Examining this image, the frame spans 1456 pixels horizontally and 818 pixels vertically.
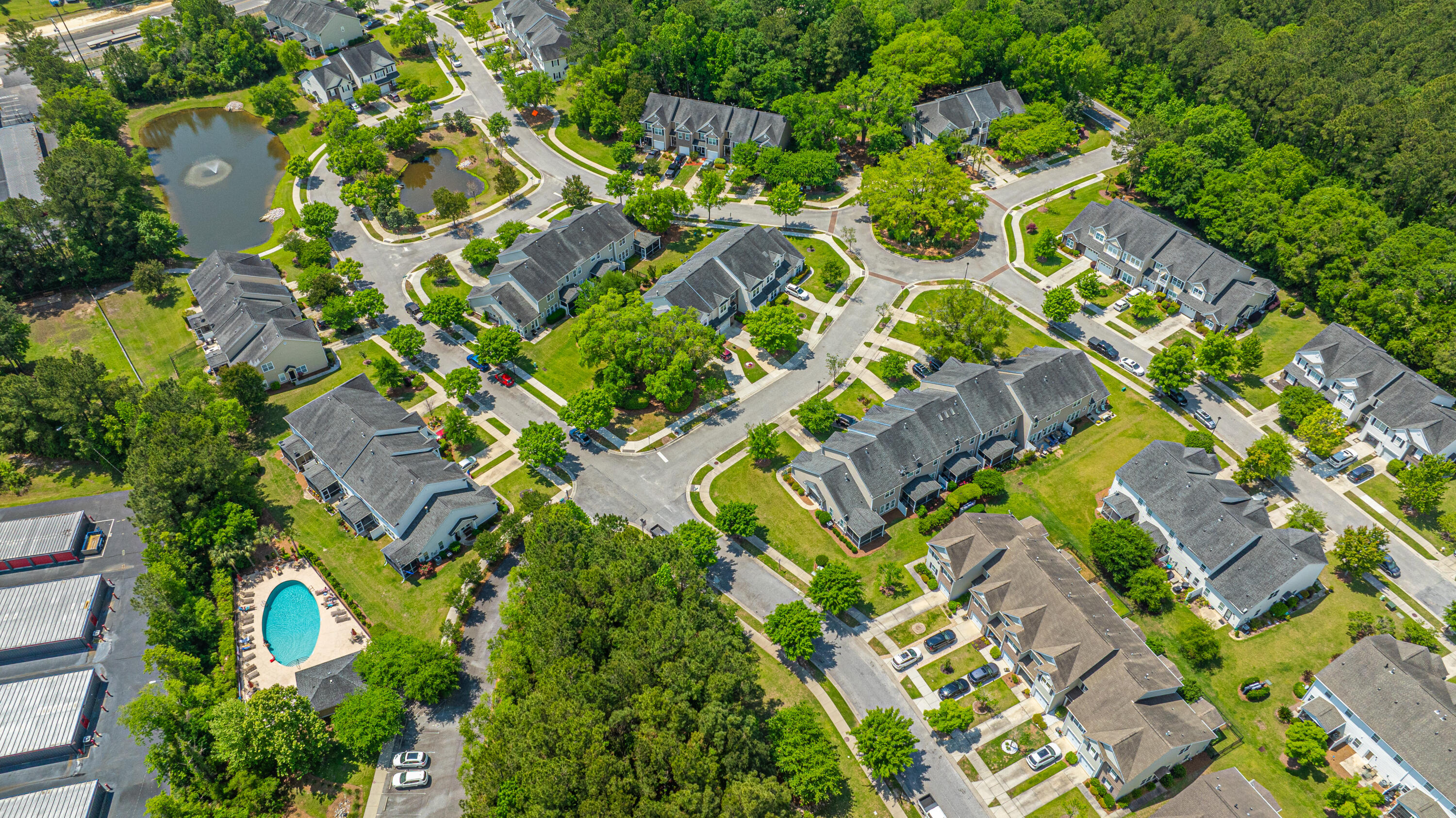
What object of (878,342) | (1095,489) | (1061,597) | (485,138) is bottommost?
(1061,597)

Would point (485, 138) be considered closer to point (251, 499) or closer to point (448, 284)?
point (448, 284)

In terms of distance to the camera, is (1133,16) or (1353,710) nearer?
(1353,710)

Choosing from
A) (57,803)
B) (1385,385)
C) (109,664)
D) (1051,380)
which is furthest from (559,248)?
(1385,385)

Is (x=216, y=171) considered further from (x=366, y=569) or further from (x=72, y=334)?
(x=366, y=569)

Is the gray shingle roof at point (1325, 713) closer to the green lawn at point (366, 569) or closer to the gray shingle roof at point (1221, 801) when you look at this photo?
the gray shingle roof at point (1221, 801)

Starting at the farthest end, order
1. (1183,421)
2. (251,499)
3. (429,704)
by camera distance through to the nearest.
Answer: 1. (1183,421)
2. (251,499)
3. (429,704)

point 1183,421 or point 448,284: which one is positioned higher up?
point 448,284

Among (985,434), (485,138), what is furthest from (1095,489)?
(485,138)

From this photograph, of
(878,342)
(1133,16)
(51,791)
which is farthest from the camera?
(1133,16)

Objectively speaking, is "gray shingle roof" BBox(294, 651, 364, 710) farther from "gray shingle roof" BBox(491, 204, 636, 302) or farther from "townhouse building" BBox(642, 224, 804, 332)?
"townhouse building" BBox(642, 224, 804, 332)
